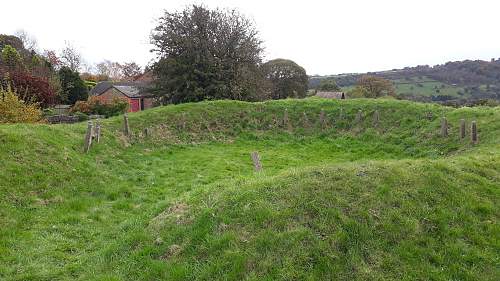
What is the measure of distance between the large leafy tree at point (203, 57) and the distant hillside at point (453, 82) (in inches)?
1193

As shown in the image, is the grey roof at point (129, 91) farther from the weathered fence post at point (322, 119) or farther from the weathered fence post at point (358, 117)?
the weathered fence post at point (358, 117)

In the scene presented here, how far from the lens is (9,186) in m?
9.98

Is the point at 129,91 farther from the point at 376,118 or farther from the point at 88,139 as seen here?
the point at 376,118

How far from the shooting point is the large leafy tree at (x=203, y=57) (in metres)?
26.8

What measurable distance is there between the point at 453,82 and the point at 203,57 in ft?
163

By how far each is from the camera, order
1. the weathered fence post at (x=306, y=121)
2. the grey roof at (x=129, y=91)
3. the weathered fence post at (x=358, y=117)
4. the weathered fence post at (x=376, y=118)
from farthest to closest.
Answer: the grey roof at (x=129, y=91) < the weathered fence post at (x=306, y=121) < the weathered fence post at (x=358, y=117) < the weathered fence post at (x=376, y=118)

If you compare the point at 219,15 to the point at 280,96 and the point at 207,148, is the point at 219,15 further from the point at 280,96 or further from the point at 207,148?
the point at 280,96

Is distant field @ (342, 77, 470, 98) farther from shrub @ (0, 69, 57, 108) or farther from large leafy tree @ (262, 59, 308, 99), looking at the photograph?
shrub @ (0, 69, 57, 108)

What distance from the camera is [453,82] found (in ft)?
201

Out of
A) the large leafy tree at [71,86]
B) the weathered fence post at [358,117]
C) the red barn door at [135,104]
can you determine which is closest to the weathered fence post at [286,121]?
the weathered fence post at [358,117]

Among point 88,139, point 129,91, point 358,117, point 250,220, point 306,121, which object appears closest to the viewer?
point 250,220

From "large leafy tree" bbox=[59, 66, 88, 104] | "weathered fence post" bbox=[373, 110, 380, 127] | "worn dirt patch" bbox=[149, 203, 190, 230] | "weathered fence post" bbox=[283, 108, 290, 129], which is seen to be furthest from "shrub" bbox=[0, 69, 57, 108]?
"weathered fence post" bbox=[373, 110, 380, 127]

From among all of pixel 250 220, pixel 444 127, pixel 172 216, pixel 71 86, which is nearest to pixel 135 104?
A: pixel 71 86

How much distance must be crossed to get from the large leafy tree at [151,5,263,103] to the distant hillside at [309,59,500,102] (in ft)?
99.4
